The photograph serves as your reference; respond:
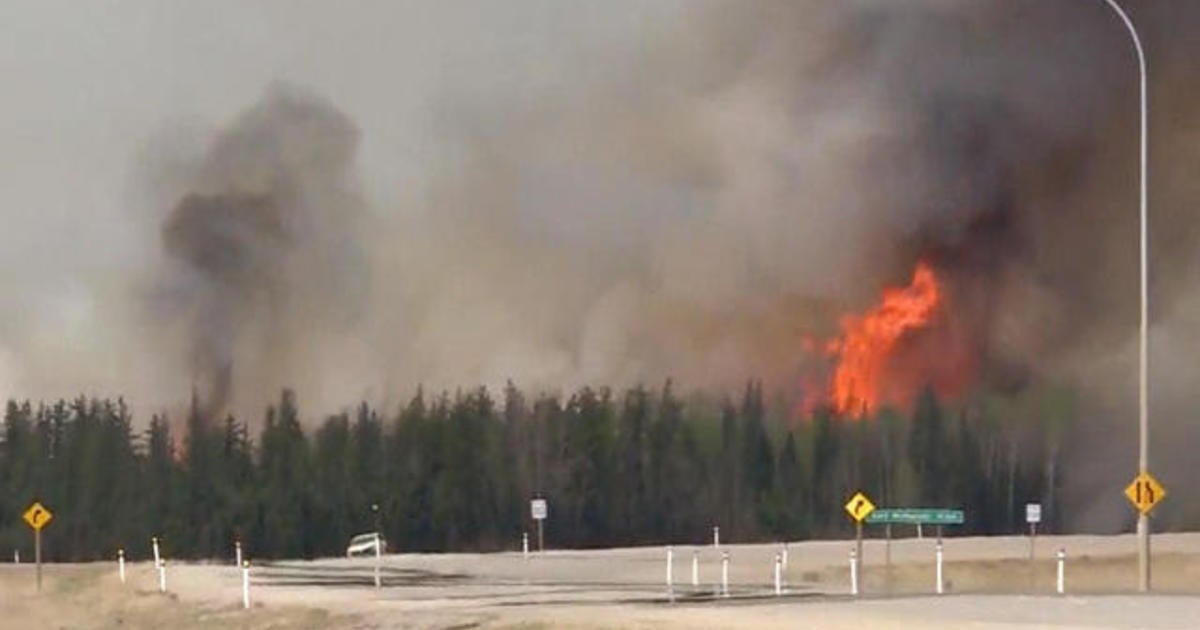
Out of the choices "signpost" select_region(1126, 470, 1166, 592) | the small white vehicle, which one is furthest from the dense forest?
"signpost" select_region(1126, 470, 1166, 592)

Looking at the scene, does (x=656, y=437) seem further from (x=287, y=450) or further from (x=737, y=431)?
(x=287, y=450)

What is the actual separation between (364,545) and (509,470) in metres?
6.48

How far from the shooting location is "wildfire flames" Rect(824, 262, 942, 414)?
7575 centimetres

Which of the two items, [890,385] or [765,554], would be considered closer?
[765,554]

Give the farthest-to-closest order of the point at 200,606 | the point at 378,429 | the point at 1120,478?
the point at 378,429, the point at 1120,478, the point at 200,606

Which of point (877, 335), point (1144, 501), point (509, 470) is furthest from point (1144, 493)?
point (509, 470)

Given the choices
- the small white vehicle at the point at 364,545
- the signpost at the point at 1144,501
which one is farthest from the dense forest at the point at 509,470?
the signpost at the point at 1144,501

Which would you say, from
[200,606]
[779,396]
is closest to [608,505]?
[779,396]

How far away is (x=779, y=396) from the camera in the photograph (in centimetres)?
7712

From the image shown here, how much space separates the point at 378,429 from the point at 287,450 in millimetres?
3949

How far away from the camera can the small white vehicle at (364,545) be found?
250 ft

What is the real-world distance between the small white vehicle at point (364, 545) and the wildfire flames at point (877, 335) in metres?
18.4

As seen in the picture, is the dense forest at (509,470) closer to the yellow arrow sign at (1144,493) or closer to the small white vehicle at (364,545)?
the small white vehicle at (364,545)

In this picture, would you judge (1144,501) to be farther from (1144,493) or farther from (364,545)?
(364,545)
